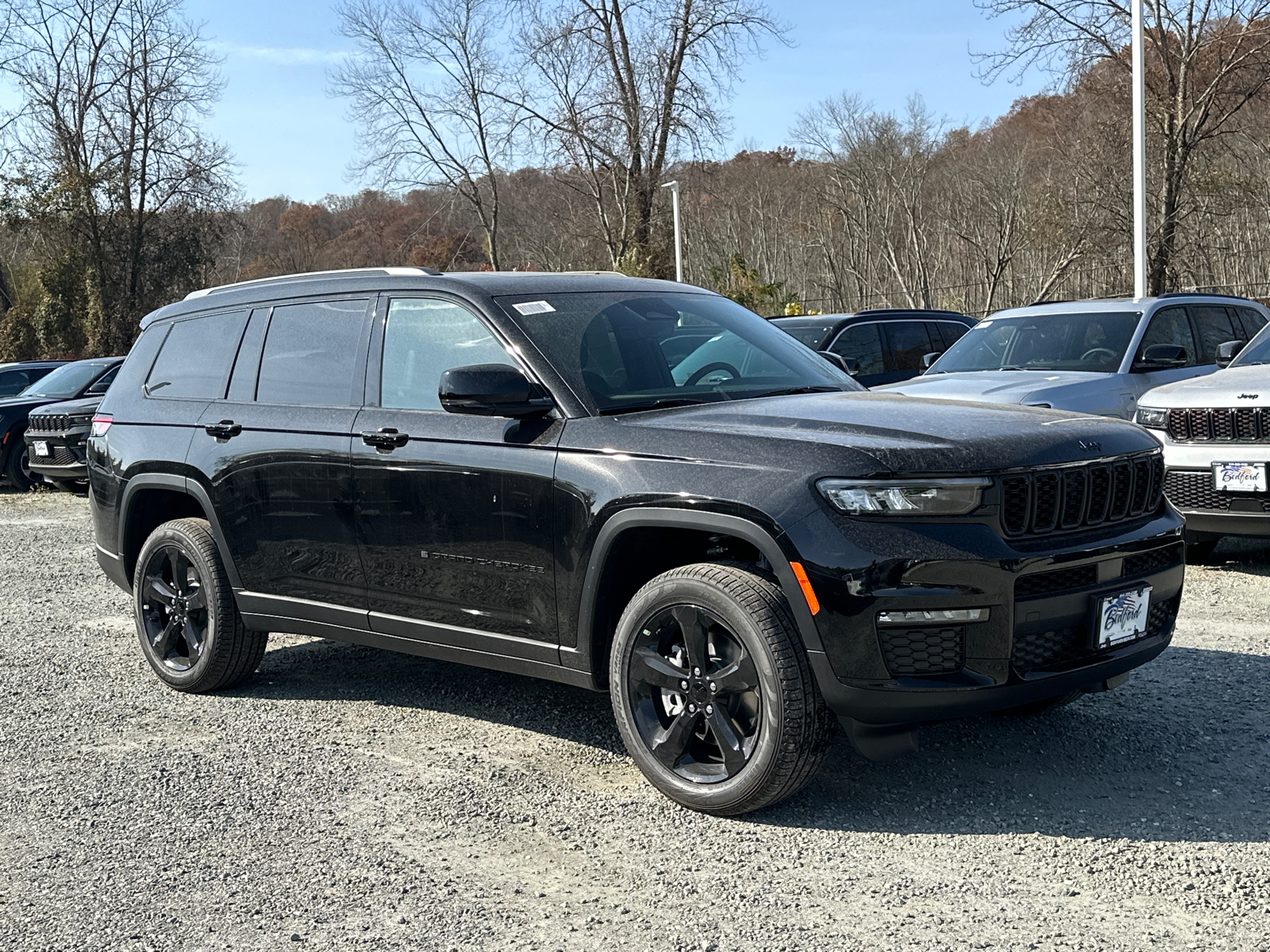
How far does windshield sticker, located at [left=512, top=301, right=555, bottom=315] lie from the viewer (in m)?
4.96

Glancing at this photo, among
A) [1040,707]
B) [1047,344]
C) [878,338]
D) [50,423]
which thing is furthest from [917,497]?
[50,423]

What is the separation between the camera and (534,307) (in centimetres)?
500

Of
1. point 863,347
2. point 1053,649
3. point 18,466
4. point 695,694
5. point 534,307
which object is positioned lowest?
point 18,466

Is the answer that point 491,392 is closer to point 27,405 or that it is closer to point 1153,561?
point 1153,561

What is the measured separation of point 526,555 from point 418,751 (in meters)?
1.04

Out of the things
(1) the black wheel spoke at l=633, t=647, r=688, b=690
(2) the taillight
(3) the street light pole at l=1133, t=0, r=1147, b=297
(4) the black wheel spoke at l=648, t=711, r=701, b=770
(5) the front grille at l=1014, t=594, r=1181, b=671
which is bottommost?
(4) the black wheel spoke at l=648, t=711, r=701, b=770

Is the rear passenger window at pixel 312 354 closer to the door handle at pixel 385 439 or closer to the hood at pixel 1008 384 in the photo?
the door handle at pixel 385 439

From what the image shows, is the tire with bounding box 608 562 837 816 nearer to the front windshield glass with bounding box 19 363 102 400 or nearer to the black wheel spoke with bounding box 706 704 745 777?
the black wheel spoke with bounding box 706 704 745 777

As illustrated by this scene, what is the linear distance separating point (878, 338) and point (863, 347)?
0.29 metres

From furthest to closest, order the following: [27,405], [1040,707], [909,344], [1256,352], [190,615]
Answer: [27,405] → [909,344] → [1256,352] → [190,615] → [1040,707]

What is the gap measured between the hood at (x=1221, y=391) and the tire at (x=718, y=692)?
4.98 meters

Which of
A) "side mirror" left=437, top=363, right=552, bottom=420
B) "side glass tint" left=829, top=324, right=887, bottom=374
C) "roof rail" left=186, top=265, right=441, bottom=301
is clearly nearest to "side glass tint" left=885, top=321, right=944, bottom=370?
"side glass tint" left=829, top=324, right=887, bottom=374

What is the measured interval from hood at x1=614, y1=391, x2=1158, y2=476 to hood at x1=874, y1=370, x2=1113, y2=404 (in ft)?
16.0

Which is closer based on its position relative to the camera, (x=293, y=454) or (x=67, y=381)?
(x=293, y=454)
